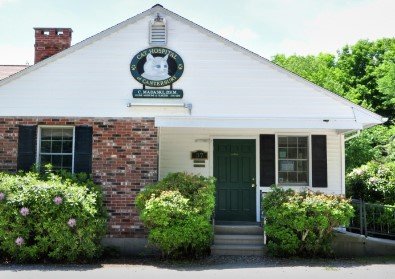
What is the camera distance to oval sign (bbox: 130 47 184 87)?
11.1m

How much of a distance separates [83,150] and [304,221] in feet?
17.3

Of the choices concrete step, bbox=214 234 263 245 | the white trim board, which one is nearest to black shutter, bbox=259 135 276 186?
the white trim board

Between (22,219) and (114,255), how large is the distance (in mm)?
2260

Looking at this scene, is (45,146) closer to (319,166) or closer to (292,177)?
(292,177)

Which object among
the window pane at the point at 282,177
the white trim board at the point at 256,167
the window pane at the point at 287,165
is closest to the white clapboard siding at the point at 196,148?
the white trim board at the point at 256,167

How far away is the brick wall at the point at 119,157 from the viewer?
10.7 meters

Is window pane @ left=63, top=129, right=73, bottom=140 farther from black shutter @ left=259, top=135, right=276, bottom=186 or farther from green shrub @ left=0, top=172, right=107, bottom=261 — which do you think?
black shutter @ left=259, top=135, right=276, bottom=186

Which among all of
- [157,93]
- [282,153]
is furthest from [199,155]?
[282,153]

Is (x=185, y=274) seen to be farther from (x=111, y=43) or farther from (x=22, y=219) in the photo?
(x=111, y=43)

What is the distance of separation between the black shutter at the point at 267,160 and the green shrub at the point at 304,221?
1864 millimetres

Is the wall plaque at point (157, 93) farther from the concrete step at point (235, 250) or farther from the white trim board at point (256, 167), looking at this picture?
the concrete step at point (235, 250)

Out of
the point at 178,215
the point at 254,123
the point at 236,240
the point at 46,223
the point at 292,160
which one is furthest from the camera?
the point at 292,160

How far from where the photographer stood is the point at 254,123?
425 inches

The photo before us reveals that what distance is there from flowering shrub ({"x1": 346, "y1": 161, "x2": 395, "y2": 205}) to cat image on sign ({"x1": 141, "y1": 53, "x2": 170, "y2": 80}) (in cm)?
644
